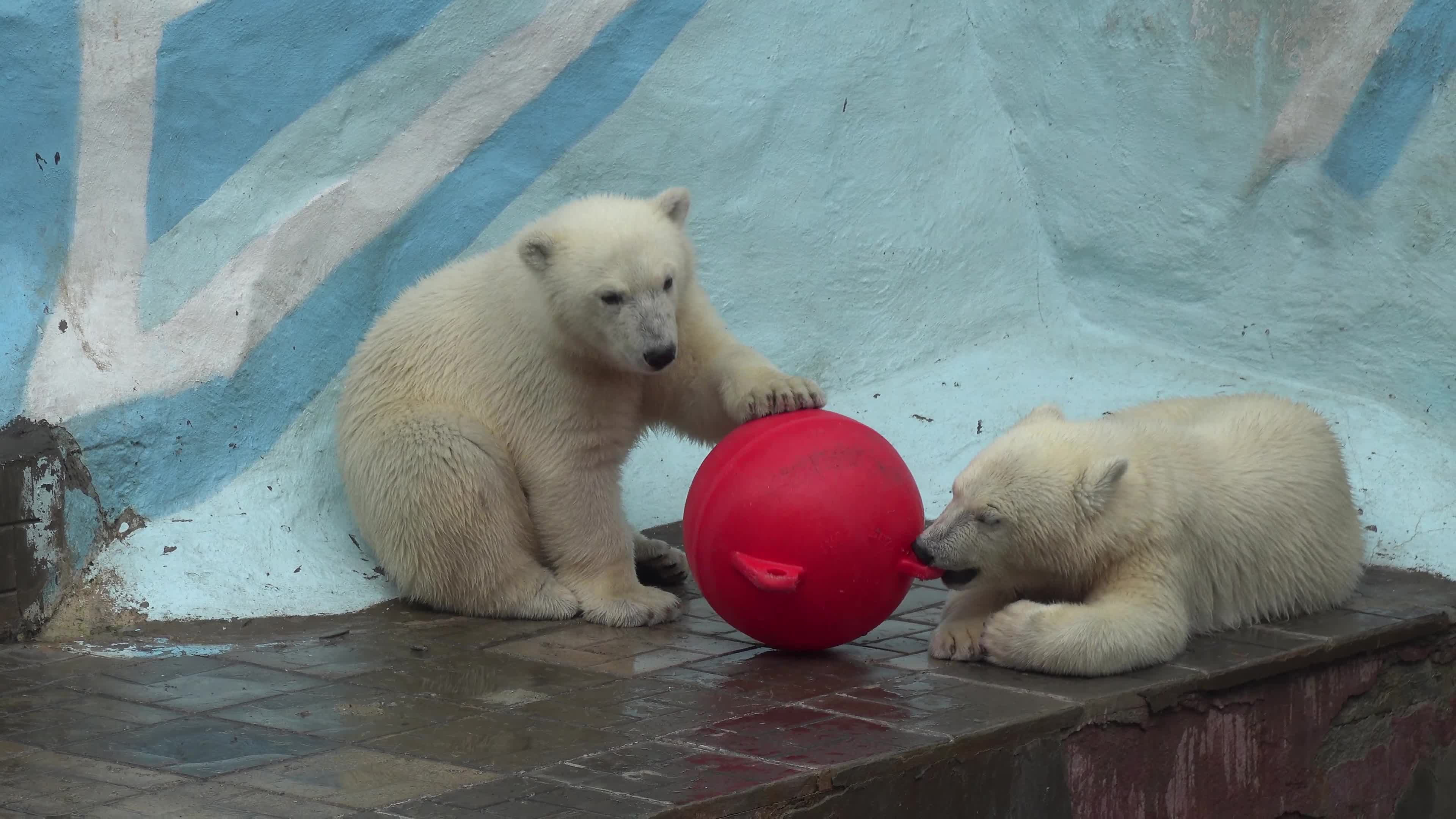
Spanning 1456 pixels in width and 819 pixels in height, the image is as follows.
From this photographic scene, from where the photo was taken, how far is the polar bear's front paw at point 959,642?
14.0ft

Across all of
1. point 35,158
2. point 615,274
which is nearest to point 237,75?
point 35,158

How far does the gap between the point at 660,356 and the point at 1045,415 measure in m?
1.16

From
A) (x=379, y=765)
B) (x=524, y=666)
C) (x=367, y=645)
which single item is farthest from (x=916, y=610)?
(x=379, y=765)

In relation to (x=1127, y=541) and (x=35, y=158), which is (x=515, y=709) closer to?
(x=1127, y=541)

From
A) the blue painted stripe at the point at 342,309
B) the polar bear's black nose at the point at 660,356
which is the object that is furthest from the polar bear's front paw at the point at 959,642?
the blue painted stripe at the point at 342,309

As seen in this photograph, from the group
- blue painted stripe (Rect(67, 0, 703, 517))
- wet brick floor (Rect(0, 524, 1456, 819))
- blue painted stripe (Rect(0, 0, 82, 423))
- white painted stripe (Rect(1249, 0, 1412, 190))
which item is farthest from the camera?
white painted stripe (Rect(1249, 0, 1412, 190))

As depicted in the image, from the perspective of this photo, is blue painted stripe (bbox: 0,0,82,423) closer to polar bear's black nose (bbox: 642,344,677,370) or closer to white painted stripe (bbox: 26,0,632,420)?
white painted stripe (bbox: 26,0,632,420)

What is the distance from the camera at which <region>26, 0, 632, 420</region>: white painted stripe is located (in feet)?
16.5

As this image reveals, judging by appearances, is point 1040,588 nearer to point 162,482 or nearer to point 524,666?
point 524,666

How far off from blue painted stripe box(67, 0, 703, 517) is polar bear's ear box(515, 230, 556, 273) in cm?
129

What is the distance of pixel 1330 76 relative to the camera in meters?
5.98

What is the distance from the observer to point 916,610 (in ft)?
16.2

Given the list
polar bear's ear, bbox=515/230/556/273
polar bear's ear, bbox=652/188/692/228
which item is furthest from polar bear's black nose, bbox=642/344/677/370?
polar bear's ear, bbox=652/188/692/228

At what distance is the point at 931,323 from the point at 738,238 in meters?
0.96
